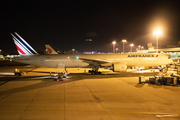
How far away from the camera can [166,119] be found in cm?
684

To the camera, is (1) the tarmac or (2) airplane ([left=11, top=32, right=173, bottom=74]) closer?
(1) the tarmac

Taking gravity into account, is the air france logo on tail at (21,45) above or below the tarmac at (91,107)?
above

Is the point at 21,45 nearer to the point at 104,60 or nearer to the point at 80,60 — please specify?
the point at 80,60

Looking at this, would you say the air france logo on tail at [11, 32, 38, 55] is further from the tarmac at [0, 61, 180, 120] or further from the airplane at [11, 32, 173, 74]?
the tarmac at [0, 61, 180, 120]

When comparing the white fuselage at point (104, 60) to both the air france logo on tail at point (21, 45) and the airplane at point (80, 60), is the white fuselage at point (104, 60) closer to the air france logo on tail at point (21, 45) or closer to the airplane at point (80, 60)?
the airplane at point (80, 60)

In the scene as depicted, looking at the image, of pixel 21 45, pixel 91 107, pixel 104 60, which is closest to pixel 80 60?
pixel 104 60

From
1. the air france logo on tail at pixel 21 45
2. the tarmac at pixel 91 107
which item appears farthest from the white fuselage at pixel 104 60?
the tarmac at pixel 91 107

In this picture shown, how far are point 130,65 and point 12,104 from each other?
18.9 m

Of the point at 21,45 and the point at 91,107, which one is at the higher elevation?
the point at 21,45

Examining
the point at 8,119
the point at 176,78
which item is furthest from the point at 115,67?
the point at 8,119

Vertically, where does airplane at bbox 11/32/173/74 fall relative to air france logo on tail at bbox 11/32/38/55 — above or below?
below

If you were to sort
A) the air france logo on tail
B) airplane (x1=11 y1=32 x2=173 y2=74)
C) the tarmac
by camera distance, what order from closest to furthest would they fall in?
the tarmac < airplane (x1=11 y1=32 x2=173 y2=74) < the air france logo on tail

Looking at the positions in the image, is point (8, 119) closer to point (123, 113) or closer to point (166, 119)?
point (123, 113)

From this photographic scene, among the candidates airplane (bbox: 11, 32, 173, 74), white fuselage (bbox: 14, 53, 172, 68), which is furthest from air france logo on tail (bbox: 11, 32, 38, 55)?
white fuselage (bbox: 14, 53, 172, 68)
